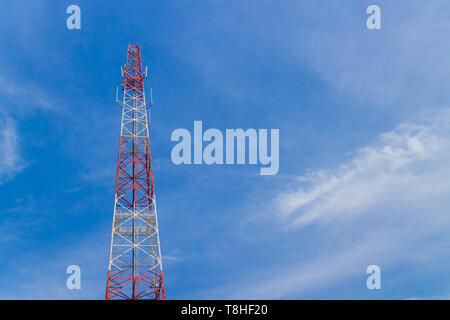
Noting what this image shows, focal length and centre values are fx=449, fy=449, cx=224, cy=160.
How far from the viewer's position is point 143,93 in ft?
252
